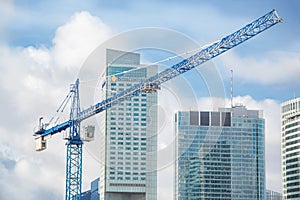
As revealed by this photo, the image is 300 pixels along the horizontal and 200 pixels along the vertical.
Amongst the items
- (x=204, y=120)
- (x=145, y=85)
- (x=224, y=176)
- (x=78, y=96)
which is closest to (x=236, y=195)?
(x=224, y=176)

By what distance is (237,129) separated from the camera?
546 feet

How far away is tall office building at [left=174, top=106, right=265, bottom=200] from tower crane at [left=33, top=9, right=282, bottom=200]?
79.9m

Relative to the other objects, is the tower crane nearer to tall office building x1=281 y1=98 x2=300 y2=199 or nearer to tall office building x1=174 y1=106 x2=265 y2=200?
tall office building x1=281 y1=98 x2=300 y2=199

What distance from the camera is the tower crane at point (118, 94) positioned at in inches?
2164

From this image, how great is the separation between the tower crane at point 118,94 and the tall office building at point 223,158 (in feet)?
262

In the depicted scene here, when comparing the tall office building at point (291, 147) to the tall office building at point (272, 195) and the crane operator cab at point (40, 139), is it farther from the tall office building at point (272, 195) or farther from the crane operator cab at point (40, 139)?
the crane operator cab at point (40, 139)

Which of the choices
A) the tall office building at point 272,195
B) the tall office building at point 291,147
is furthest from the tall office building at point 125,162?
the tall office building at point 272,195

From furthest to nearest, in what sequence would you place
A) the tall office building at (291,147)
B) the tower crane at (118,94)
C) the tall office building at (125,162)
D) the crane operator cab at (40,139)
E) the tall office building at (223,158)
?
the tall office building at (223,158), the tall office building at (125,162), the tall office building at (291,147), the crane operator cab at (40,139), the tower crane at (118,94)

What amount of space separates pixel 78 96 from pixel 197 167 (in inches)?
3541

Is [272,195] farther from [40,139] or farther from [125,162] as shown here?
[40,139]

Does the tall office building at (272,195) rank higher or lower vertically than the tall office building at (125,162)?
A: lower

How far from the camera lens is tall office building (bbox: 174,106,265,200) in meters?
162

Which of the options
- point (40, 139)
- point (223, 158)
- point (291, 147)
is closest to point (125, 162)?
point (223, 158)

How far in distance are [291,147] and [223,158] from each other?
1347 inches
